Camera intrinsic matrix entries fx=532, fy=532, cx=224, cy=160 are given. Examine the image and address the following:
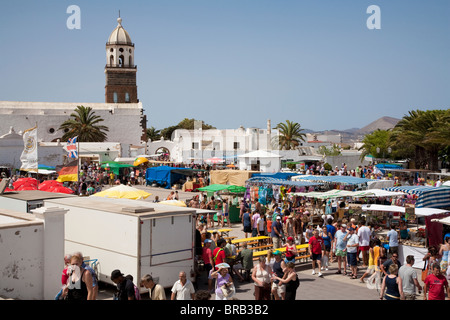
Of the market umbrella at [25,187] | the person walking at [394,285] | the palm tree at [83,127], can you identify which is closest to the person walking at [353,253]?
the person walking at [394,285]

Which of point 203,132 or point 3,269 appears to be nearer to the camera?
point 3,269

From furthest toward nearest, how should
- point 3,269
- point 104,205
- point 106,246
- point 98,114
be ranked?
point 98,114 → point 104,205 → point 106,246 → point 3,269

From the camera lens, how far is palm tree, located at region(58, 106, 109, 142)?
59.7m

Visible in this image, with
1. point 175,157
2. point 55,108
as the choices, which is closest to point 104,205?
point 175,157

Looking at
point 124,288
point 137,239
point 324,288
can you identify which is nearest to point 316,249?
point 324,288

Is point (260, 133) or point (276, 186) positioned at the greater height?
point (260, 133)

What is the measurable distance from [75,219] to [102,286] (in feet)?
5.45

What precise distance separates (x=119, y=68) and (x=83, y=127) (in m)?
18.7

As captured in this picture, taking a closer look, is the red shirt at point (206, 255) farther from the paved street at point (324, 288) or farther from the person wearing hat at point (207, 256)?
the paved street at point (324, 288)

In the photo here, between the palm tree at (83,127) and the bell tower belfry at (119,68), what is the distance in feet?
48.8

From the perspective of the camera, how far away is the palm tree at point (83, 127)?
59.7m

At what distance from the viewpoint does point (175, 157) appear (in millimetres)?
58031
